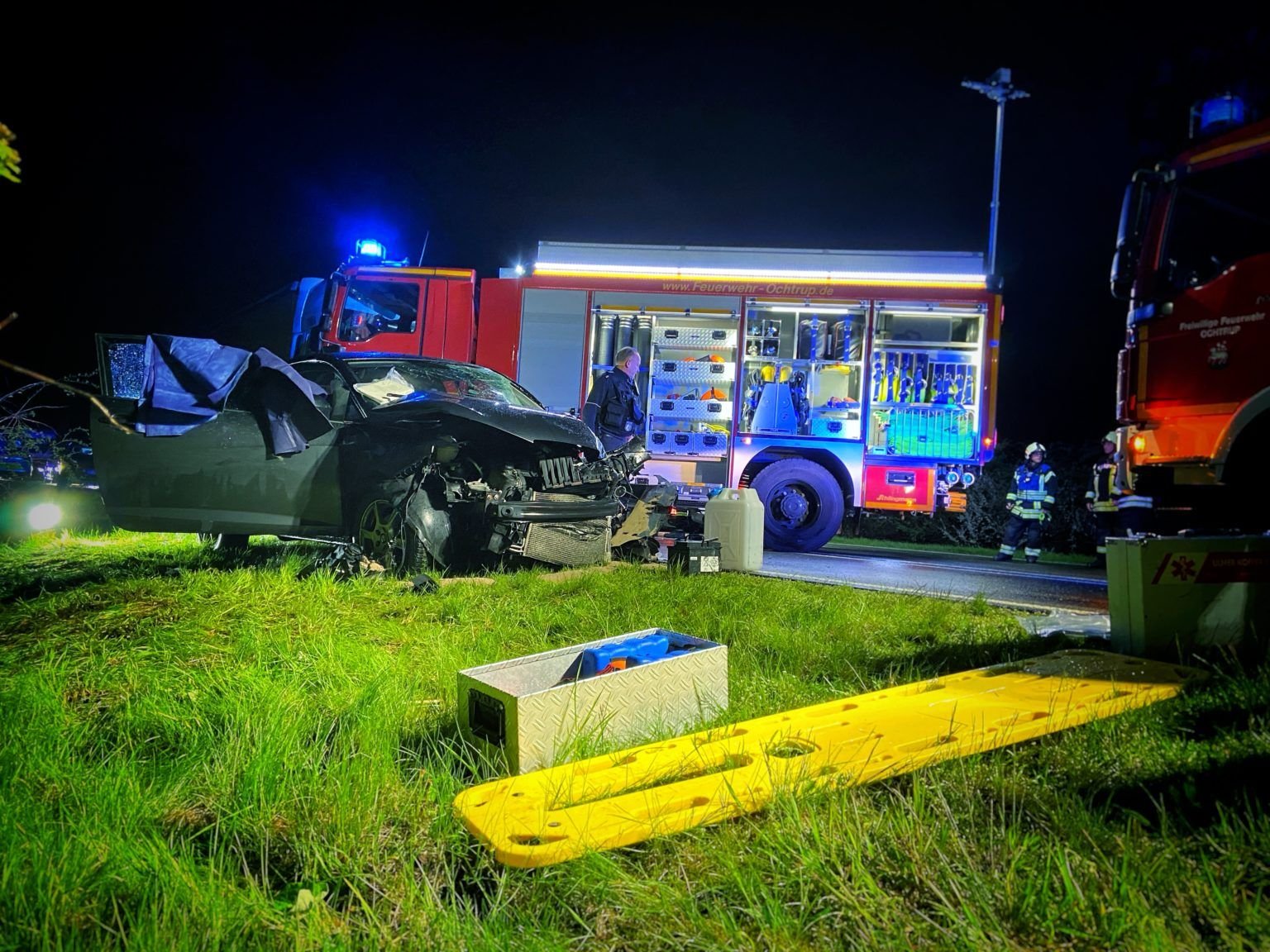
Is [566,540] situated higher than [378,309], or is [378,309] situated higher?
[378,309]

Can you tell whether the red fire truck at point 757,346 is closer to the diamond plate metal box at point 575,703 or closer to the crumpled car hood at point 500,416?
the crumpled car hood at point 500,416

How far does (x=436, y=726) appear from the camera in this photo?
224cm

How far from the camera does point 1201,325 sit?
185 inches

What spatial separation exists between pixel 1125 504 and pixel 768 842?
4.67m

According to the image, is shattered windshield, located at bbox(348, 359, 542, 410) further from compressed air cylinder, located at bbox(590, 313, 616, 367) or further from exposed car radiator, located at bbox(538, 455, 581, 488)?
compressed air cylinder, located at bbox(590, 313, 616, 367)

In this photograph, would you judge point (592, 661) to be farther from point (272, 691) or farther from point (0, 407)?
point (0, 407)

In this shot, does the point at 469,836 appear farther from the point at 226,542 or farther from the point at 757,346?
the point at 757,346

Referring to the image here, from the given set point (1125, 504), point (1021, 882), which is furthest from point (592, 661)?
point (1125, 504)


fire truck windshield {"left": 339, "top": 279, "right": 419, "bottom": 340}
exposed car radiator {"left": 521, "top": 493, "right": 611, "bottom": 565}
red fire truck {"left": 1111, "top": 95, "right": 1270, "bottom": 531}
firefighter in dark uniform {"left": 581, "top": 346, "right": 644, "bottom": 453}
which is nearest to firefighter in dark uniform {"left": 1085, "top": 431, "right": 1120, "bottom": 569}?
red fire truck {"left": 1111, "top": 95, "right": 1270, "bottom": 531}

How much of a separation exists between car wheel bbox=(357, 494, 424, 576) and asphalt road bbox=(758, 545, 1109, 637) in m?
2.62

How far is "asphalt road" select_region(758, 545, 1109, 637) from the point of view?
14.7 ft

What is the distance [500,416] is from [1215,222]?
14.4 ft

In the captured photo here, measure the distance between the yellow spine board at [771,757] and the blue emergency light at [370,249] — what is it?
27.7 ft

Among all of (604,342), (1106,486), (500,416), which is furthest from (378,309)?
(1106,486)
